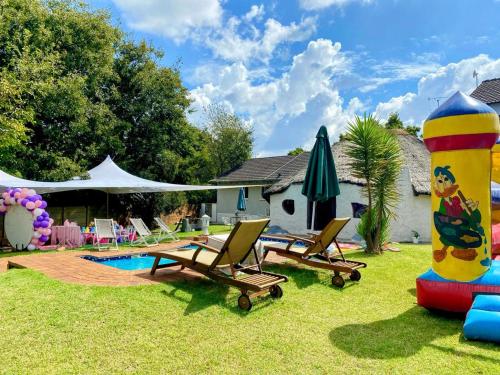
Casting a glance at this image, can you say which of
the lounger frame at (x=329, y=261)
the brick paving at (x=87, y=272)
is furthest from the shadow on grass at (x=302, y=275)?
the brick paving at (x=87, y=272)

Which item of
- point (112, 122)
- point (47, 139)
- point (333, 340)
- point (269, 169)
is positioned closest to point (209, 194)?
point (269, 169)

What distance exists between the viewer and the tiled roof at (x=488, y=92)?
2164 cm

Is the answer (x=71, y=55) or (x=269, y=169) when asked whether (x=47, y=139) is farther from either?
(x=269, y=169)

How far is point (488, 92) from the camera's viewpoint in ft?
73.7

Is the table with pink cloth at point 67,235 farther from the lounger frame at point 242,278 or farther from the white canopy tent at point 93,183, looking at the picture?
the lounger frame at point 242,278

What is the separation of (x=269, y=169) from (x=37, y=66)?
1674 centimetres

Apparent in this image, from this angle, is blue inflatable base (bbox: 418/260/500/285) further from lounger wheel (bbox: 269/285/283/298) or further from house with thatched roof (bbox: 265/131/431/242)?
house with thatched roof (bbox: 265/131/431/242)

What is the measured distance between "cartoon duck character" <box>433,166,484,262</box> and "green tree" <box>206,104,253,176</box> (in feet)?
105

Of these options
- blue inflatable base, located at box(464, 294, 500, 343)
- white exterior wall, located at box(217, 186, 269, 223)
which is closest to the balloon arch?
blue inflatable base, located at box(464, 294, 500, 343)

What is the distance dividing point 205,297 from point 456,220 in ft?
14.0

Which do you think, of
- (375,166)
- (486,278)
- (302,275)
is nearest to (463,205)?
(486,278)

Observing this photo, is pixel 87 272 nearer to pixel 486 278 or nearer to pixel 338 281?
pixel 338 281

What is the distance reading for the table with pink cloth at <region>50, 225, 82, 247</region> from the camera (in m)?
13.3

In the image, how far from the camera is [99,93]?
2253 cm
